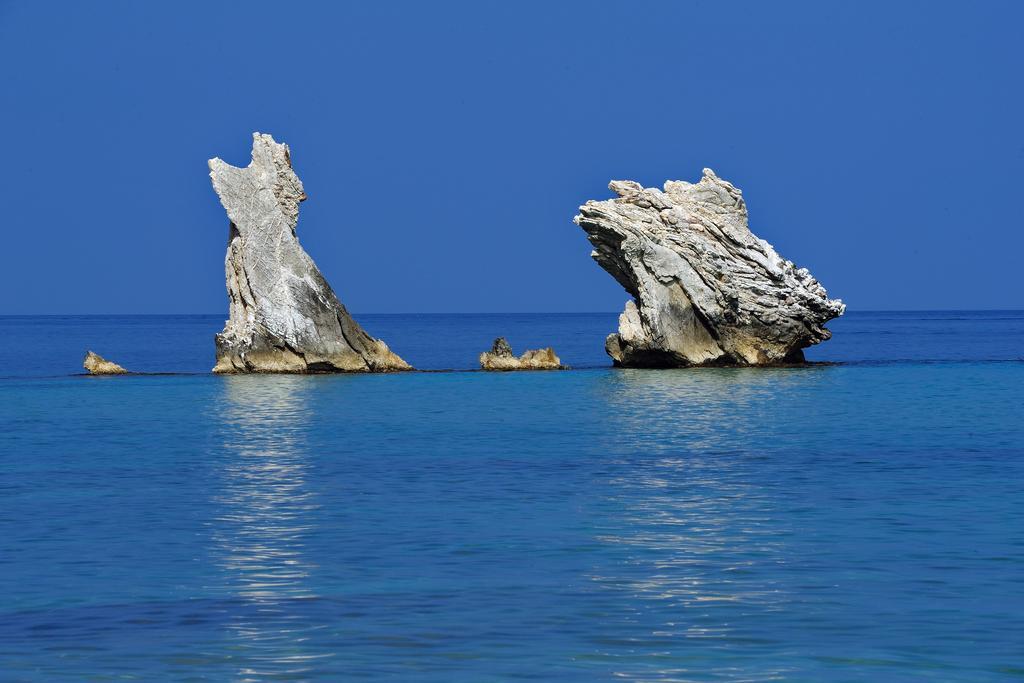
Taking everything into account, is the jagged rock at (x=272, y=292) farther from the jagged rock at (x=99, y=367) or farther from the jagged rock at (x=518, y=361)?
the jagged rock at (x=518, y=361)

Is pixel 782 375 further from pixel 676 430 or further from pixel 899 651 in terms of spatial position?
pixel 899 651

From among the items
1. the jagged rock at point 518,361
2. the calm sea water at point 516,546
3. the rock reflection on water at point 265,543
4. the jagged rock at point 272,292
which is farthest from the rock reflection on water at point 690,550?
the jagged rock at point 518,361

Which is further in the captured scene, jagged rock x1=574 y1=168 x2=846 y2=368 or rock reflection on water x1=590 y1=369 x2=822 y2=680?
jagged rock x1=574 y1=168 x2=846 y2=368

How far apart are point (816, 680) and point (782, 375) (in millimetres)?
44594

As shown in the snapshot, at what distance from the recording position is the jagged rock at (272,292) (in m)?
57.0

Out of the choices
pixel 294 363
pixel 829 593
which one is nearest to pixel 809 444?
pixel 829 593

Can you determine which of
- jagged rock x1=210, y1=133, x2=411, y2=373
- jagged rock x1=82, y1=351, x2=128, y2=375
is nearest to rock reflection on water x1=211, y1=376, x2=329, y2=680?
jagged rock x1=210, y1=133, x2=411, y2=373

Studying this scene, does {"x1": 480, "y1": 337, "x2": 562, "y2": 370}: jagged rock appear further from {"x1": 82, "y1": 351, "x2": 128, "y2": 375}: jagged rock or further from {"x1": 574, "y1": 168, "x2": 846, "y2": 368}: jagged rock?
{"x1": 82, "y1": 351, "x2": 128, "y2": 375}: jagged rock

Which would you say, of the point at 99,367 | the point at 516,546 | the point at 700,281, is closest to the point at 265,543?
the point at 516,546

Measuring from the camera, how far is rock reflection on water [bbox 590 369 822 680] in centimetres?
1396

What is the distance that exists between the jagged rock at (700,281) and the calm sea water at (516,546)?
17.7m

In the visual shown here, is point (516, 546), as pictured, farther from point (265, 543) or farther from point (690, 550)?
point (265, 543)

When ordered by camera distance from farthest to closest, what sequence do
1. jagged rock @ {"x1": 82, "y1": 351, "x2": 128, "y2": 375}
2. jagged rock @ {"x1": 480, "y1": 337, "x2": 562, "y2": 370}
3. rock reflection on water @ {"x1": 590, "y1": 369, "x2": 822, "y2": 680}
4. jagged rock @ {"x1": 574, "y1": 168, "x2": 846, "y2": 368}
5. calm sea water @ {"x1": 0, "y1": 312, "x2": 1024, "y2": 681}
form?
jagged rock @ {"x1": 82, "y1": 351, "x2": 128, "y2": 375}, jagged rock @ {"x1": 480, "y1": 337, "x2": 562, "y2": 370}, jagged rock @ {"x1": 574, "y1": 168, "x2": 846, "y2": 368}, rock reflection on water @ {"x1": 590, "y1": 369, "x2": 822, "y2": 680}, calm sea water @ {"x1": 0, "y1": 312, "x2": 1024, "y2": 681}

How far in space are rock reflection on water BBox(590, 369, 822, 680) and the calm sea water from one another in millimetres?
56
